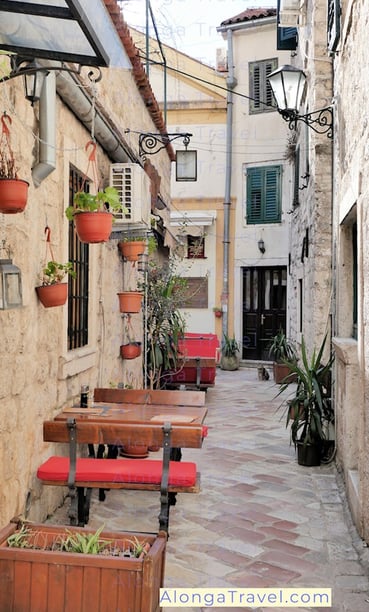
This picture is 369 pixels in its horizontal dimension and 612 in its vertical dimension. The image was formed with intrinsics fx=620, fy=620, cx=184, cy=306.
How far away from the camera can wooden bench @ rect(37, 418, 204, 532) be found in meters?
3.93

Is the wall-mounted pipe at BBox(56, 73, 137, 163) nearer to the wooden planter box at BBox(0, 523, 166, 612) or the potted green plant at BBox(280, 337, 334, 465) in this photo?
the potted green plant at BBox(280, 337, 334, 465)

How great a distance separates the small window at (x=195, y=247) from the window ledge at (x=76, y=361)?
10.3 metres

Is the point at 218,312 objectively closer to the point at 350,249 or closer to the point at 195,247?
the point at 195,247

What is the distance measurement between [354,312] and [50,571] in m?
4.08

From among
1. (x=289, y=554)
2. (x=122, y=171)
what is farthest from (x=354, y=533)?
(x=122, y=171)

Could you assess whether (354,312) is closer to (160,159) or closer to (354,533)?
(354,533)

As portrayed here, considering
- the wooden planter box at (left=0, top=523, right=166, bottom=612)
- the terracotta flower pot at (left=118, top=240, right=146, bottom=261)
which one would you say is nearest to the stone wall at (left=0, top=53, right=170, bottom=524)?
the terracotta flower pot at (left=118, top=240, right=146, bottom=261)

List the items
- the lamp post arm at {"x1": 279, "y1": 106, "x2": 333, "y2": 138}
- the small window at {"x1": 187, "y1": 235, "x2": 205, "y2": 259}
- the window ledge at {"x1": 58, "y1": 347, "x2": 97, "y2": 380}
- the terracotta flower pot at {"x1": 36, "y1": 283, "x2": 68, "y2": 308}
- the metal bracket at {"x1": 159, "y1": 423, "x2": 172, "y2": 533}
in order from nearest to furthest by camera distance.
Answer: the metal bracket at {"x1": 159, "y1": 423, "x2": 172, "y2": 533} → the terracotta flower pot at {"x1": 36, "y1": 283, "x2": 68, "y2": 308} → the window ledge at {"x1": 58, "y1": 347, "x2": 97, "y2": 380} → the lamp post arm at {"x1": 279, "y1": 106, "x2": 333, "y2": 138} → the small window at {"x1": 187, "y1": 235, "x2": 205, "y2": 259}

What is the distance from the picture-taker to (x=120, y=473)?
3.94 metres

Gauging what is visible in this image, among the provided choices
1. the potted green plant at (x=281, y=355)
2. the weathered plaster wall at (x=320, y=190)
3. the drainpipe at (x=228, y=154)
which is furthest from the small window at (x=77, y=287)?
the drainpipe at (x=228, y=154)

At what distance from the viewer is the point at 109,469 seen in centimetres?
402

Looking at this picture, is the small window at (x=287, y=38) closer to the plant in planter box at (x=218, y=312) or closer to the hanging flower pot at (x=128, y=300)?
the plant in planter box at (x=218, y=312)

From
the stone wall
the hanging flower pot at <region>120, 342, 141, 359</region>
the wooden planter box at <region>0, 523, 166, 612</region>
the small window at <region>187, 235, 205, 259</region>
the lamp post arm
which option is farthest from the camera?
the small window at <region>187, 235, 205, 259</region>

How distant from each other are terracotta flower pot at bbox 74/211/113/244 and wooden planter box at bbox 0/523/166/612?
7.83 ft
